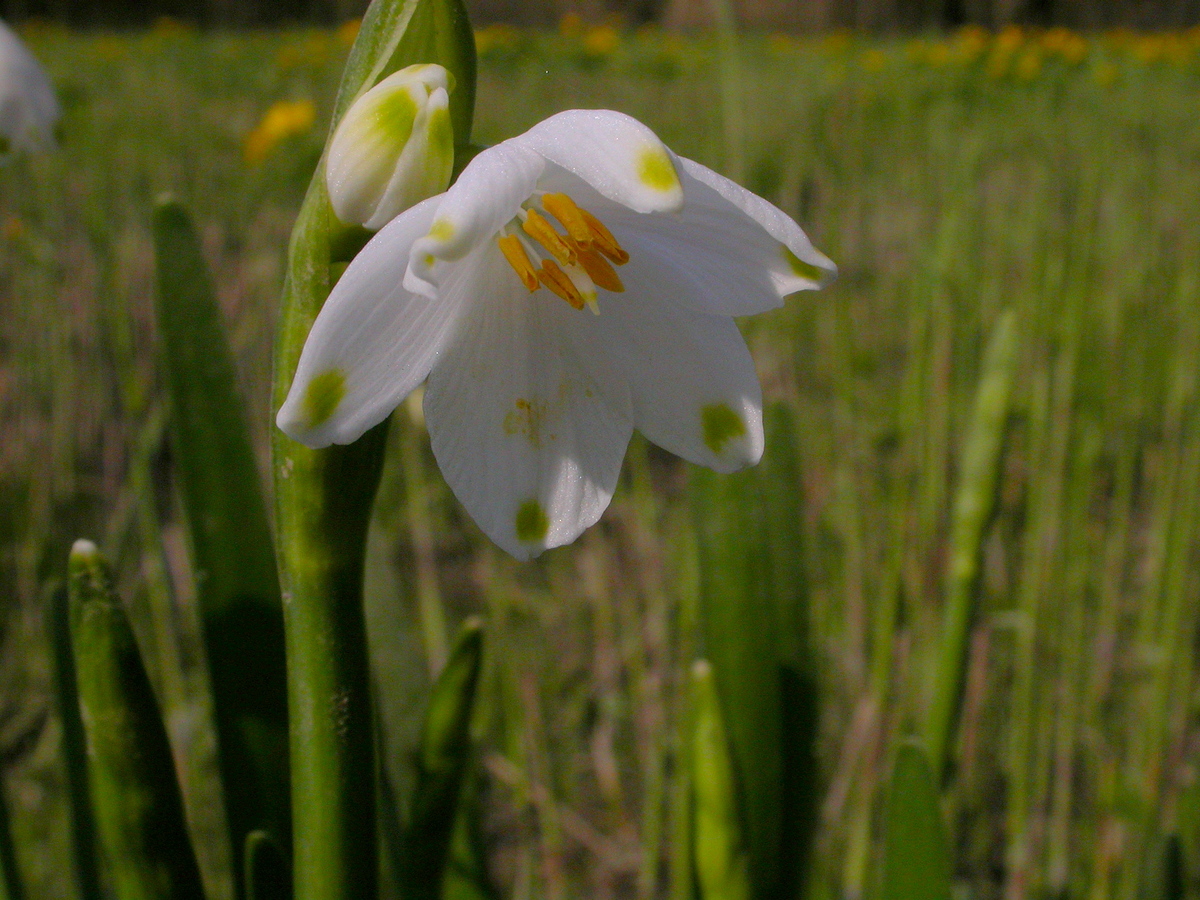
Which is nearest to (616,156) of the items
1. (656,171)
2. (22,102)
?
(656,171)

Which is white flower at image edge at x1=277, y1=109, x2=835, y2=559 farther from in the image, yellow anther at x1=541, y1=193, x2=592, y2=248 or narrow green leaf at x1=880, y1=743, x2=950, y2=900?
narrow green leaf at x1=880, y1=743, x2=950, y2=900

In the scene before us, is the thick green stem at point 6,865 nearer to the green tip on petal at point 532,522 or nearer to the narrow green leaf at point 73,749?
the narrow green leaf at point 73,749

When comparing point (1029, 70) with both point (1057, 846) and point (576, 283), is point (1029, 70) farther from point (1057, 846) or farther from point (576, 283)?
point (576, 283)

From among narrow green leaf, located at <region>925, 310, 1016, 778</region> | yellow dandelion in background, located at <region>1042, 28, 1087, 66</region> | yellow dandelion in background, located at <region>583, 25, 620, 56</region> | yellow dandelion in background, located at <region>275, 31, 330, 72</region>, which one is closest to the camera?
narrow green leaf, located at <region>925, 310, 1016, 778</region>

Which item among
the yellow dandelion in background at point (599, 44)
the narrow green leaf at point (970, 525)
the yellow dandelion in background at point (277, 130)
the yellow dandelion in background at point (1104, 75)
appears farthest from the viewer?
the yellow dandelion in background at point (599, 44)

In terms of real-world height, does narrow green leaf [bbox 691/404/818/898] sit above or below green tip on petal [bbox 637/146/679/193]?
below

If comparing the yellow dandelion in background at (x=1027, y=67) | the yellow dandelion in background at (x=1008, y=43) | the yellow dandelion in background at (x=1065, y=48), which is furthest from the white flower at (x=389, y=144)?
the yellow dandelion in background at (x=1065, y=48)

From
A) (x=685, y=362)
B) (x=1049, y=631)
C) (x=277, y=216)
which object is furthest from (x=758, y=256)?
(x=277, y=216)

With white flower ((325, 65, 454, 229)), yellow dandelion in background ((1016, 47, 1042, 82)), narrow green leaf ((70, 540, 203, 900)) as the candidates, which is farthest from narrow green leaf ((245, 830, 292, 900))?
yellow dandelion in background ((1016, 47, 1042, 82))
